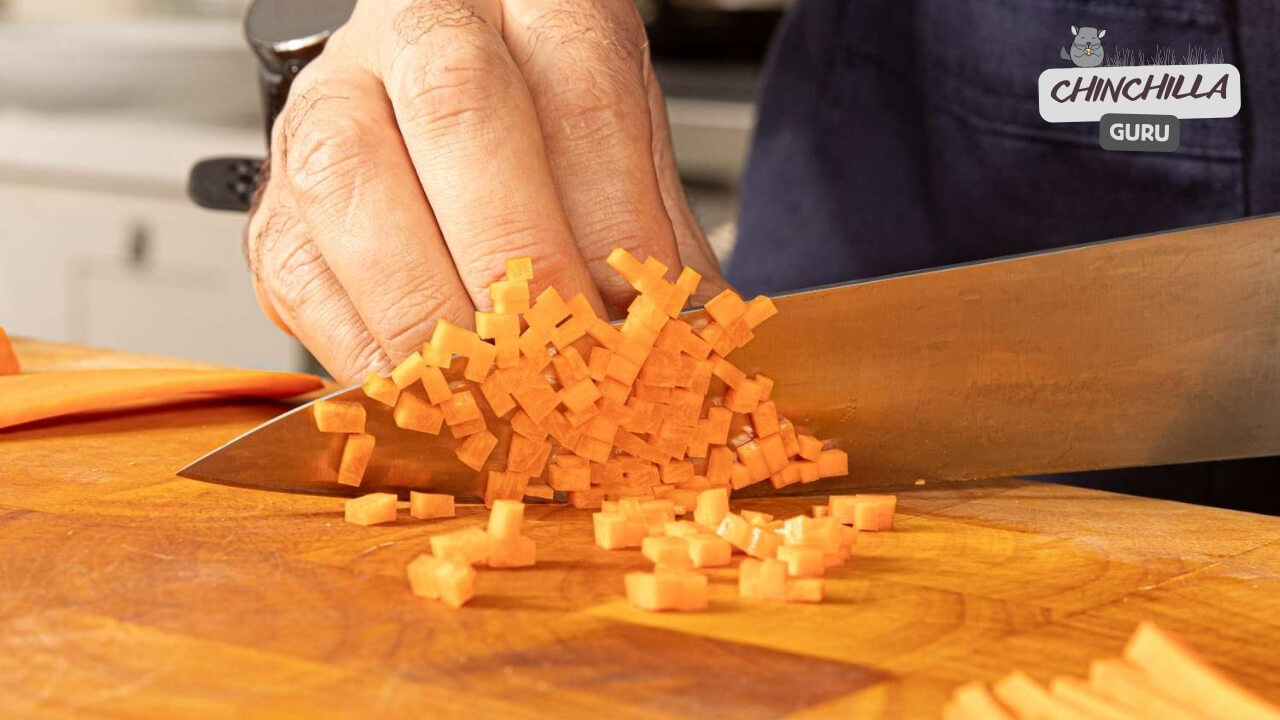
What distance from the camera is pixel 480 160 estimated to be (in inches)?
43.1

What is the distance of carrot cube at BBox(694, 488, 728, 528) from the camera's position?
3.35 feet

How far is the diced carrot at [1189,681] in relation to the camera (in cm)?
67

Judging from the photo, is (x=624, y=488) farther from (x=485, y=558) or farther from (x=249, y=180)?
(x=249, y=180)

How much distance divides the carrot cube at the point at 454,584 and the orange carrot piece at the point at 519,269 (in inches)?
11.0

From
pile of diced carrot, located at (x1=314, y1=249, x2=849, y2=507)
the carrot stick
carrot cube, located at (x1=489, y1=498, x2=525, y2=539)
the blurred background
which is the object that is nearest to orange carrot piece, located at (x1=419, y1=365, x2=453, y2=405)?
pile of diced carrot, located at (x1=314, y1=249, x2=849, y2=507)

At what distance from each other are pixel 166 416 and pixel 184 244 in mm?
1736

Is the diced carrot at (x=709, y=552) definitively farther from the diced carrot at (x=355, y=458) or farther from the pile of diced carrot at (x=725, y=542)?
the diced carrot at (x=355, y=458)

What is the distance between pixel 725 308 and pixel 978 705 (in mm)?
456

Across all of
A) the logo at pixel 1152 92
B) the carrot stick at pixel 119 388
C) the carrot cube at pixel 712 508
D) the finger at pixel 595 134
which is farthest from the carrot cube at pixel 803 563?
the logo at pixel 1152 92

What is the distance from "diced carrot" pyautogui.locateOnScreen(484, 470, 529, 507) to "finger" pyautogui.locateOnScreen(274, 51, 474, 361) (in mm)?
128

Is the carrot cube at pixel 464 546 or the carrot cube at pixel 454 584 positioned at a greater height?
the carrot cube at pixel 464 546

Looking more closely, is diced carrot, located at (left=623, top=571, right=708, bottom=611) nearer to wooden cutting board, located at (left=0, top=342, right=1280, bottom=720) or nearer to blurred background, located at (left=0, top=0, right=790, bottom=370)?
wooden cutting board, located at (left=0, top=342, right=1280, bottom=720)

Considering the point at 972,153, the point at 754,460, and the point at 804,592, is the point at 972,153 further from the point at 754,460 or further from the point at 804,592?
the point at 804,592

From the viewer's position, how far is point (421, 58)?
112 cm
